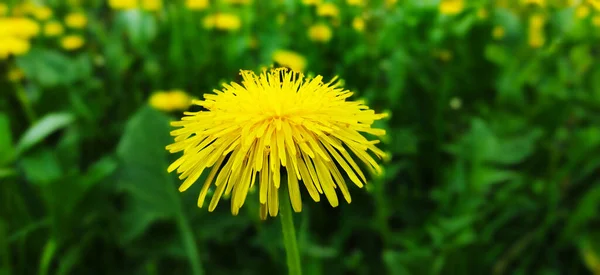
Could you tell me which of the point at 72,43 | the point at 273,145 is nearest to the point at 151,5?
the point at 72,43

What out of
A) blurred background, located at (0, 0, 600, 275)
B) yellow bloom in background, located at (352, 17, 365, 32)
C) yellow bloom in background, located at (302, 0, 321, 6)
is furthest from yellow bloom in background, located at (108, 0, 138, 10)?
yellow bloom in background, located at (352, 17, 365, 32)

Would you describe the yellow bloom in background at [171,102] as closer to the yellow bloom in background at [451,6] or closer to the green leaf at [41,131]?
the green leaf at [41,131]

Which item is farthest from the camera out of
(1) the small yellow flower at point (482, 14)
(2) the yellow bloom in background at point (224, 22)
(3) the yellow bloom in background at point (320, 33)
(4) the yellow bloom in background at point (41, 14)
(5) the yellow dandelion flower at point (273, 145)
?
(4) the yellow bloom in background at point (41, 14)

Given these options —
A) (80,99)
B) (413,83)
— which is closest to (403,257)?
(413,83)

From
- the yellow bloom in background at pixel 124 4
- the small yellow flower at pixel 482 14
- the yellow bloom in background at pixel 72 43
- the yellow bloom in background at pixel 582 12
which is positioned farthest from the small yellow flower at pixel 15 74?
the yellow bloom in background at pixel 582 12

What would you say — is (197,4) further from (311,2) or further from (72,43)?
(311,2)

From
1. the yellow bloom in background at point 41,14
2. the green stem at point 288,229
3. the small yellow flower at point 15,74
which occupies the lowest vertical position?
the green stem at point 288,229

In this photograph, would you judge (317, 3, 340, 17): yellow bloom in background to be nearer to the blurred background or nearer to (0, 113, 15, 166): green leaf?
the blurred background
